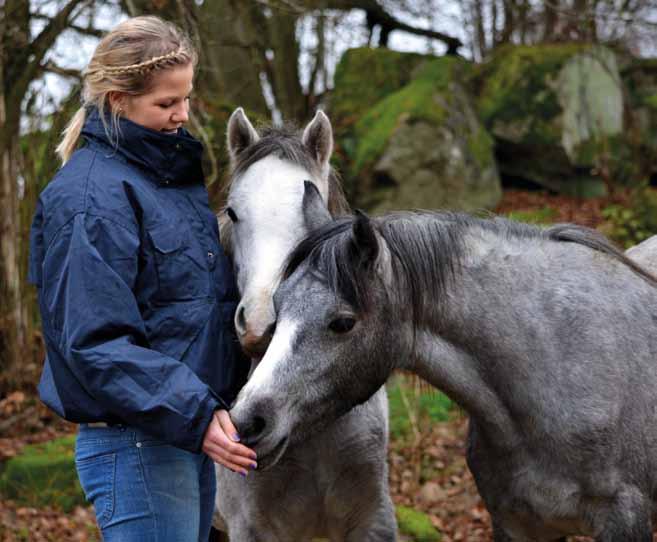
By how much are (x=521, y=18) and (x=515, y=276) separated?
10.4 meters

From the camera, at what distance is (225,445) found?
8.46 feet

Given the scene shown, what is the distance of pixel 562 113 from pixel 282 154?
8534 mm

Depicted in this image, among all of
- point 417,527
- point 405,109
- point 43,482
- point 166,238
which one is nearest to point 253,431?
point 166,238

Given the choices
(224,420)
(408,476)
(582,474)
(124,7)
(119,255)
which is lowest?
(408,476)

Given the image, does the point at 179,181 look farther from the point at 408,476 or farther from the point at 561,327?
the point at 408,476

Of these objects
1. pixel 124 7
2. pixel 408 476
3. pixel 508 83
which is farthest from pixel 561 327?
pixel 508 83

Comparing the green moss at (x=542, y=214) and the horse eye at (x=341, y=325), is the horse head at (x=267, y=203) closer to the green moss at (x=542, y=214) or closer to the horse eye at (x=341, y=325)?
the horse eye at (x=341, y=325)

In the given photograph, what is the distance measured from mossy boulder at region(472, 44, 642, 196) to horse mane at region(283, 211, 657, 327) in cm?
868

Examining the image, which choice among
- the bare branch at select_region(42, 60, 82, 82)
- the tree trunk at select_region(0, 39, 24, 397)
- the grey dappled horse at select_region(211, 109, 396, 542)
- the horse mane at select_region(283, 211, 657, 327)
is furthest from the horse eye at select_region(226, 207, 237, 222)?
the tree trunk at select_region(0, 39, 24, 397)

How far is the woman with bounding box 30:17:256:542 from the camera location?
8.39 ft

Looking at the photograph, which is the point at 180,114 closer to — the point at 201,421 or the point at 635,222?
the point at 201,421

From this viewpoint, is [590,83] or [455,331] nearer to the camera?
[455,331]

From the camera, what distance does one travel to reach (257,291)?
131 inches

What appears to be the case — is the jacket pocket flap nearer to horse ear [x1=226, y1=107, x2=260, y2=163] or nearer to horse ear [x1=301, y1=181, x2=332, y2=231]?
horse ear [x1=301, y1=181, x2=332, y2=231]
